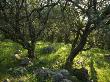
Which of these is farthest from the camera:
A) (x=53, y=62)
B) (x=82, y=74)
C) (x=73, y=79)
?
(x=53, y=62)

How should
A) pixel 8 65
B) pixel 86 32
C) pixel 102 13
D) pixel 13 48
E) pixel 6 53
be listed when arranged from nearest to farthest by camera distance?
pixel 102 13, pixel 86 32, pixel 8 65, pixel 6 53, pixel 13 48

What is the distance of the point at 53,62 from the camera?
21531 mm

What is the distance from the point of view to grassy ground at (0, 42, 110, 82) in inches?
740

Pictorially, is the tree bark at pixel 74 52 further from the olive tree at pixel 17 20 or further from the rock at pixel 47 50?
the rock at pixel 47 50

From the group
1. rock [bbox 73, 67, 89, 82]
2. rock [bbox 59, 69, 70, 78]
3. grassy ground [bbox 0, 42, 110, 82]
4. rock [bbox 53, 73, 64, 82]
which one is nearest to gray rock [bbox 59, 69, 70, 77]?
Answer: rock [bbox 59, 69, 70, 78]

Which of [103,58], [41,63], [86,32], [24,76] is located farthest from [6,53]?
[103,58]

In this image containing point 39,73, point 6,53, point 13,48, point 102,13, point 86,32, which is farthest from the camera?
point 13,48

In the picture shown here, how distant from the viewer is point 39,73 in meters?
18.1

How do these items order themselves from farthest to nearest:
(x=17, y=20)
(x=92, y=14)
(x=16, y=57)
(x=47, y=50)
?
1. (x=47, y=50)
2. (x=16, y=57)
3. (x=17, y=20)
4. (x=92, y=14)

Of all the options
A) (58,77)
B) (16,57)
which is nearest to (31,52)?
(16,57)

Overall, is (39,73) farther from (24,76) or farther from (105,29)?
(105,29)

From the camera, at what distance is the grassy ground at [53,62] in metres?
18.8

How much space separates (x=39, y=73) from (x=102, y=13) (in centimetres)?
547

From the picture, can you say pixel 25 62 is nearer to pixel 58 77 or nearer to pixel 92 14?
pixel 58 77
